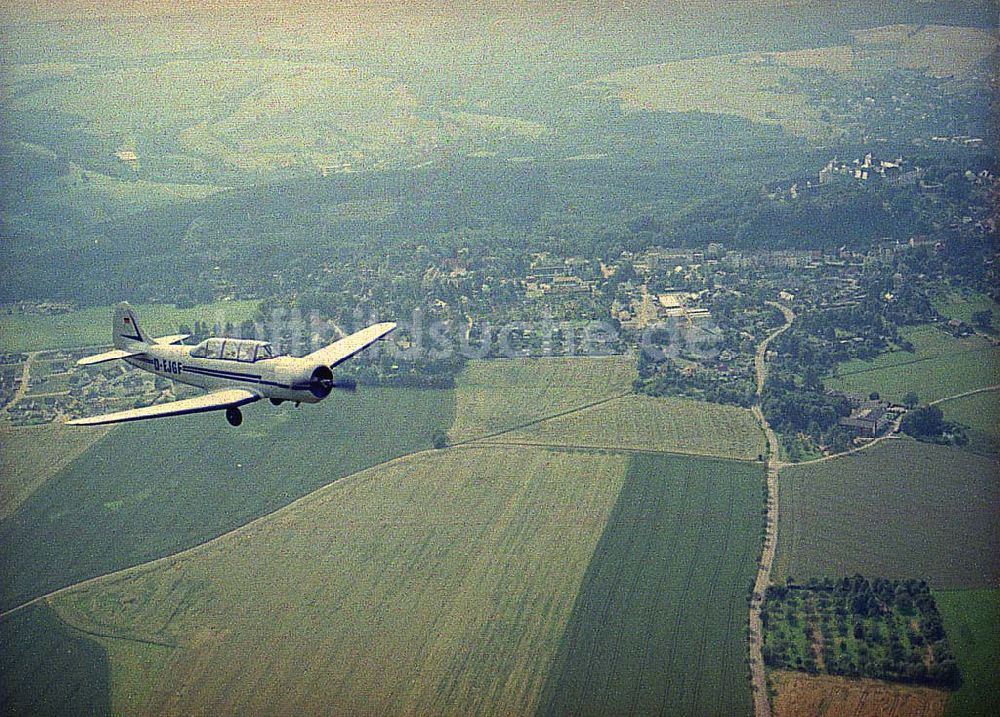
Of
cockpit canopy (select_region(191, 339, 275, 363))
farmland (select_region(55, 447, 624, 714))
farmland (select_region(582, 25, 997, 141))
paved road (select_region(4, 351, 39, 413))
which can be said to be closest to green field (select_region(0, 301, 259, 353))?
paved road (select_region(4, 351, 39, 413))

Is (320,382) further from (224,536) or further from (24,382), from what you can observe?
(24,382)

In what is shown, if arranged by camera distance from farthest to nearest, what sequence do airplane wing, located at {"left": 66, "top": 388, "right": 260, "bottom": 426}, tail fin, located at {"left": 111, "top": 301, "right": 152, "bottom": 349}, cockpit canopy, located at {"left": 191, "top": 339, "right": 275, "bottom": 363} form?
tail fin, located at {"left": 111, "top": 301, "right": 152, "bottom": 349}
cockpit canopy, located at {"left": 191, "top": 339, "right": 275, "bottom": 363}
airplane wing, located at {"left": 66, "top": 388, "right": 260, "bottom": 426}

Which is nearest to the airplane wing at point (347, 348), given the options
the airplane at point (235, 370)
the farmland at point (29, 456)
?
the airplane at point (235, 370)

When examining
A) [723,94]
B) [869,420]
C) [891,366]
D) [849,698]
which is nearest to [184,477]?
[849,698]

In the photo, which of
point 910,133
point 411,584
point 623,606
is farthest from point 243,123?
point 910,133

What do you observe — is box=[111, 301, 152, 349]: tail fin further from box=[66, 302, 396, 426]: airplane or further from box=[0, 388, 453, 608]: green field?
box=[0, 388, 453, 608]: green field

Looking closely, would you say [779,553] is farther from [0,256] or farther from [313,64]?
[0,256]

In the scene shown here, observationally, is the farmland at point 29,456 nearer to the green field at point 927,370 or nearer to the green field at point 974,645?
the green field at point 927,370
